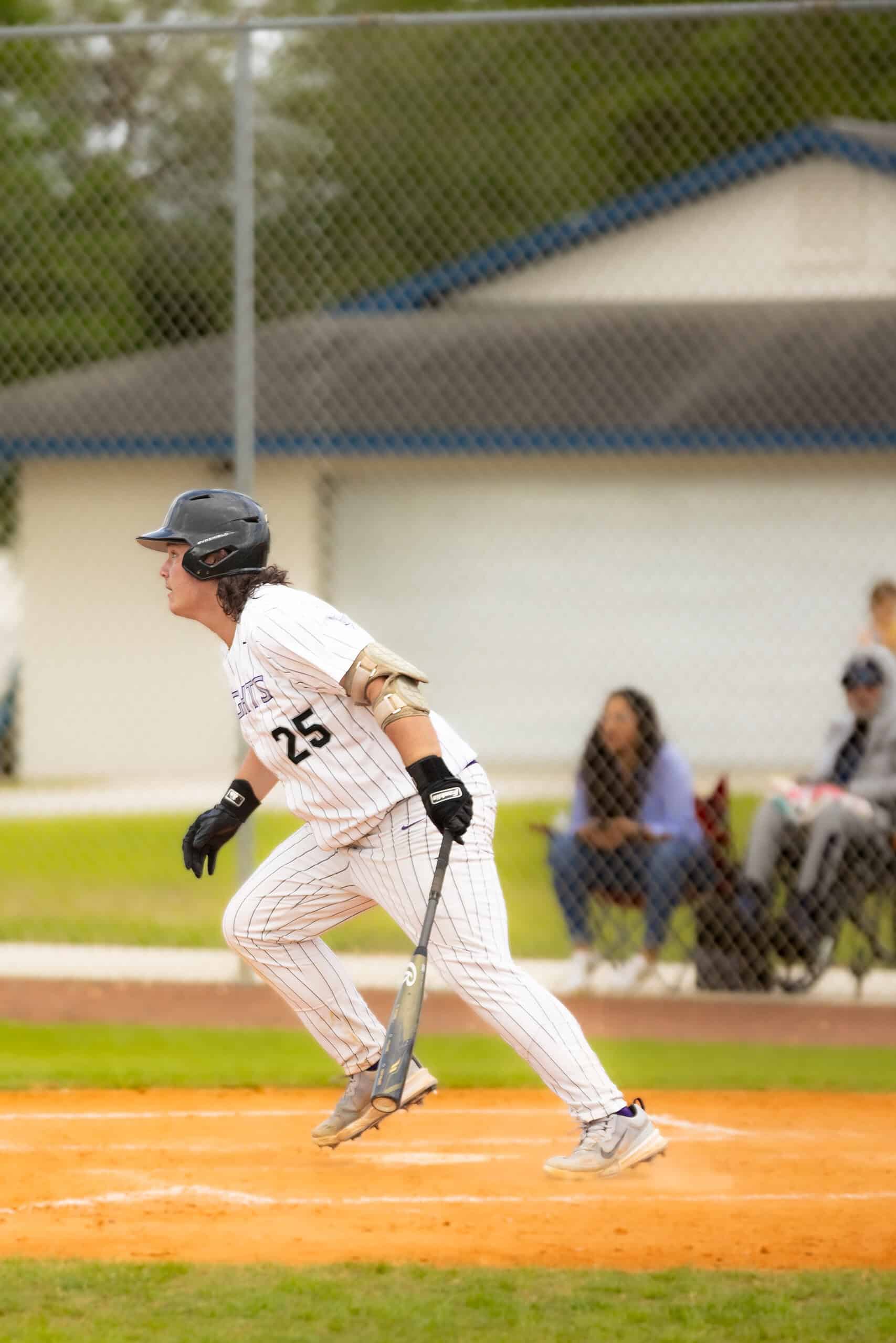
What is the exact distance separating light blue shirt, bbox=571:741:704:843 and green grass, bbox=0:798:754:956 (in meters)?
0.50

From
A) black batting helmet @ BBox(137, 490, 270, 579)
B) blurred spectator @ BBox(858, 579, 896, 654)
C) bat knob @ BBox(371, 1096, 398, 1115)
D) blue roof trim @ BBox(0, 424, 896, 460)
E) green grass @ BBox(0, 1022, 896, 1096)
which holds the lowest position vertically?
green grass @ BBox(0, 1022, 896, 1096)

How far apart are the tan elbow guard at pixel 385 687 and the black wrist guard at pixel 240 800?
2.33 ft

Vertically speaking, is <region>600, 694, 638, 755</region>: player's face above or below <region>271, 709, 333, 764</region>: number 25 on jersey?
below

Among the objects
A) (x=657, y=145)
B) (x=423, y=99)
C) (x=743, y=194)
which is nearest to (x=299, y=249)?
(x=423, y=99)

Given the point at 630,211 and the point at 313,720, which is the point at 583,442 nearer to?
the point at 630,211

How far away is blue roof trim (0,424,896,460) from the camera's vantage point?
1377 cm

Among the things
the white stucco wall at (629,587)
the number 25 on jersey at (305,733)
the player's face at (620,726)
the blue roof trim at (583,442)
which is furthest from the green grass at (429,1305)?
the blue roof trim at (583,442)

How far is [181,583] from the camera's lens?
4949 mm

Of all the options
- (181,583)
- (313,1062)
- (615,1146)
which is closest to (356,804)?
(181,583)

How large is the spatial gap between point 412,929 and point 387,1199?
25.8 inches

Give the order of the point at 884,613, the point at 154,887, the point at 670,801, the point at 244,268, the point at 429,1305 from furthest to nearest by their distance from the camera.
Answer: the point at 154,887
the point at 884,613
the point at 670,801
the point at 244,268
the point at 429,1305

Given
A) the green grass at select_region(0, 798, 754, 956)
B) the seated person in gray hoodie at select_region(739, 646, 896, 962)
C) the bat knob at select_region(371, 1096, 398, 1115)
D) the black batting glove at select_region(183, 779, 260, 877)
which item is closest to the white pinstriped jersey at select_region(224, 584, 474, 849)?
the black batting glove at select_region(183, 779, 260, 877)

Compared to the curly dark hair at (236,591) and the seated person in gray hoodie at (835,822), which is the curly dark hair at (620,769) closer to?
the seated person in gray hoodie at (835,822)

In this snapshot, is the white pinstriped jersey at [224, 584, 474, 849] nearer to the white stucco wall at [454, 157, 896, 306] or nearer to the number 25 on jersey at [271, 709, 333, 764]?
the number 25 on jersey at [271, 709, 333, 764]
